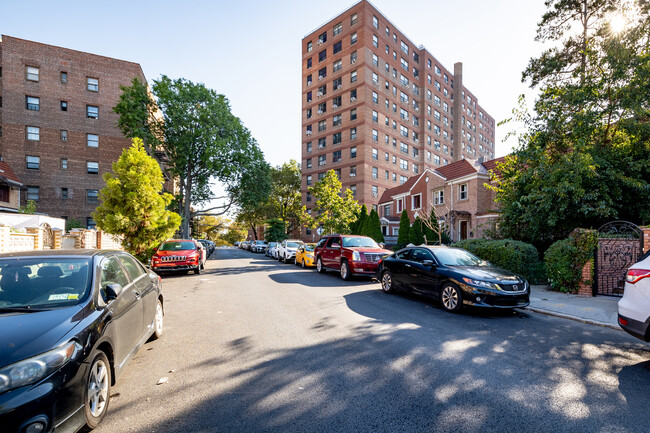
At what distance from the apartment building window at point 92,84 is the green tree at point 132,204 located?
2250cm

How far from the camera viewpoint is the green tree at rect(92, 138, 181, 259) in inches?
604

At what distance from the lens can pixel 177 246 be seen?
14766mm

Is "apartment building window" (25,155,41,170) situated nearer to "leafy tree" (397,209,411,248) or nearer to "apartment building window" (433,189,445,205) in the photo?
"leafy tree" (397,209,411,248)

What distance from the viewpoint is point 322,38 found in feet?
168

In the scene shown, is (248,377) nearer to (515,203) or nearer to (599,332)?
(599,332)

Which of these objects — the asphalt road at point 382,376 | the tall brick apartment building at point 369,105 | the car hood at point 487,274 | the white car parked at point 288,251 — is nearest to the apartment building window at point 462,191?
the white car parked at point 288,251

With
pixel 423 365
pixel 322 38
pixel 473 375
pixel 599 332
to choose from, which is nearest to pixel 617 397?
pixel 473 375

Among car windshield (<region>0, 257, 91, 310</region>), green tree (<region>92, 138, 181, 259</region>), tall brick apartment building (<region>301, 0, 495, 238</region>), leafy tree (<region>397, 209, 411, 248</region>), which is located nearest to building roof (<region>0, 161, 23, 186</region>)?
green tree (<region>92, 138, 181, 259</region>)

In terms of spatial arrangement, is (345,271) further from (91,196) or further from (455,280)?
(91,196)

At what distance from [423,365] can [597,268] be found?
845 cm

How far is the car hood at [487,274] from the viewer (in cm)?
700

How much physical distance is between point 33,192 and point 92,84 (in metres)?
11.8

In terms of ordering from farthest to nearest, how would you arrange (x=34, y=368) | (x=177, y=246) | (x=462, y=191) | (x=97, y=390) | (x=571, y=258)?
(x=462, y=191), (x=177, y=246), (x=571, y=258), (x=97, y=390), (x=34, y=368)

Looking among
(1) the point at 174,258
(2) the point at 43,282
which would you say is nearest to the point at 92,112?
(1) the point at 174,258
